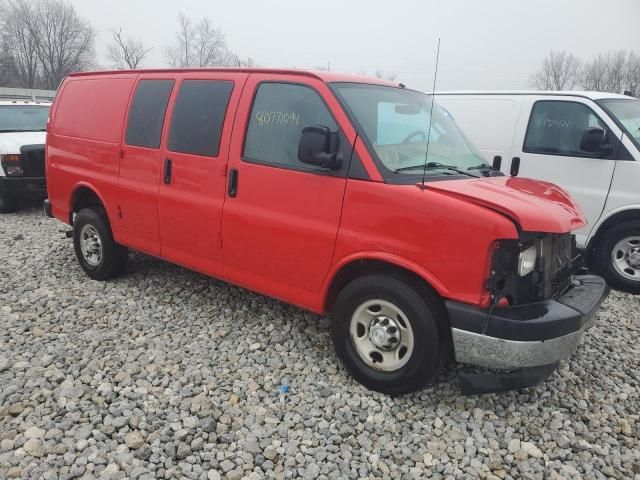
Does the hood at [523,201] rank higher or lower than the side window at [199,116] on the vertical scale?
lower

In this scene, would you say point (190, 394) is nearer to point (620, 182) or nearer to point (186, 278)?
point (186, 278)

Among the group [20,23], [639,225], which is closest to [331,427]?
[639,225]

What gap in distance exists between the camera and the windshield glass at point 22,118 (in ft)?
31.0

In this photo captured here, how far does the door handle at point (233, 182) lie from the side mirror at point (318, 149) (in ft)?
2.51

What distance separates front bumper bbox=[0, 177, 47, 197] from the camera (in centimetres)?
848

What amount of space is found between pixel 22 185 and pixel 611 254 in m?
8.77

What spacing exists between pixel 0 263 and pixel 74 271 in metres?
1.03

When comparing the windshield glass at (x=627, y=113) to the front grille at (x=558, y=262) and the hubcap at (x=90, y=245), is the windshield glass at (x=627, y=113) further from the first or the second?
the hubcap at (x=90, y=245)

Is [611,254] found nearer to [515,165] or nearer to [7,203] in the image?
[515,165]

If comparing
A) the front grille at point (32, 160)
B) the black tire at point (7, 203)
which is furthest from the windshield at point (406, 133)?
the black tire at point (7, 203)

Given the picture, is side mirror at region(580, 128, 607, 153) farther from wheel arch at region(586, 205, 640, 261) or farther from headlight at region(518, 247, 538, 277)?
headlight at region(518, 247, 538, 277)

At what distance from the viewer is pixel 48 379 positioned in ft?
11.6

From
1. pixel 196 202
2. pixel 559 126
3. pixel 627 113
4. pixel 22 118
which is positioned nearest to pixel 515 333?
pixel 196 202

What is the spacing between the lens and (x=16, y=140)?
861 cm
